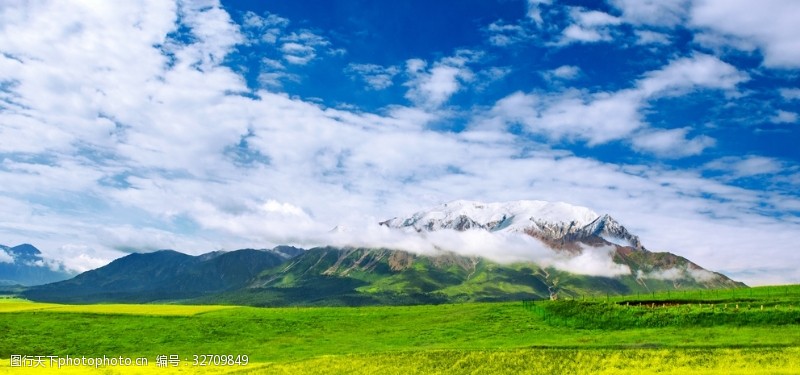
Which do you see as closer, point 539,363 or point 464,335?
point 539,363

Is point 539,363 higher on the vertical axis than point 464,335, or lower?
higher

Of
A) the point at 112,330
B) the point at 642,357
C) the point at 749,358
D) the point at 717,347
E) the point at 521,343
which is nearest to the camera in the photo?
the point at 749,358

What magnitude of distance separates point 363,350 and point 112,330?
52.6m

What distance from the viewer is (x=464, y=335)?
89000 mm

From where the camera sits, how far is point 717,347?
60156mm

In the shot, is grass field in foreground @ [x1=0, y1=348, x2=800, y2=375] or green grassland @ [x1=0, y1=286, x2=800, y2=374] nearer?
grass field in foreground @ [x1=0, y1=348, x2=800, y2=375]

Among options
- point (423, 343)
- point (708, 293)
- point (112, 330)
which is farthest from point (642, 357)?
point (112, 330)

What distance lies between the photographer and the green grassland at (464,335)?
55875 millimetres

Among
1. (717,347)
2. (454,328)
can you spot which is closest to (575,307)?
(454,328)

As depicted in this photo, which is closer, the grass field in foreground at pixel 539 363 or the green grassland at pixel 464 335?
the grass field in foreground at pixel 539 363

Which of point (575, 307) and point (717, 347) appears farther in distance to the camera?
point (575, 307)

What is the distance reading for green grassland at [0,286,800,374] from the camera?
183 ft

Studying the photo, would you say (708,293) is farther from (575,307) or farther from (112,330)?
(112,330)

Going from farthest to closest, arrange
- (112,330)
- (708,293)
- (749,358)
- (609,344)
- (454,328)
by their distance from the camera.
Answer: (708,293) → (112,330) → (454,328) → (609,344) → (749,358)
